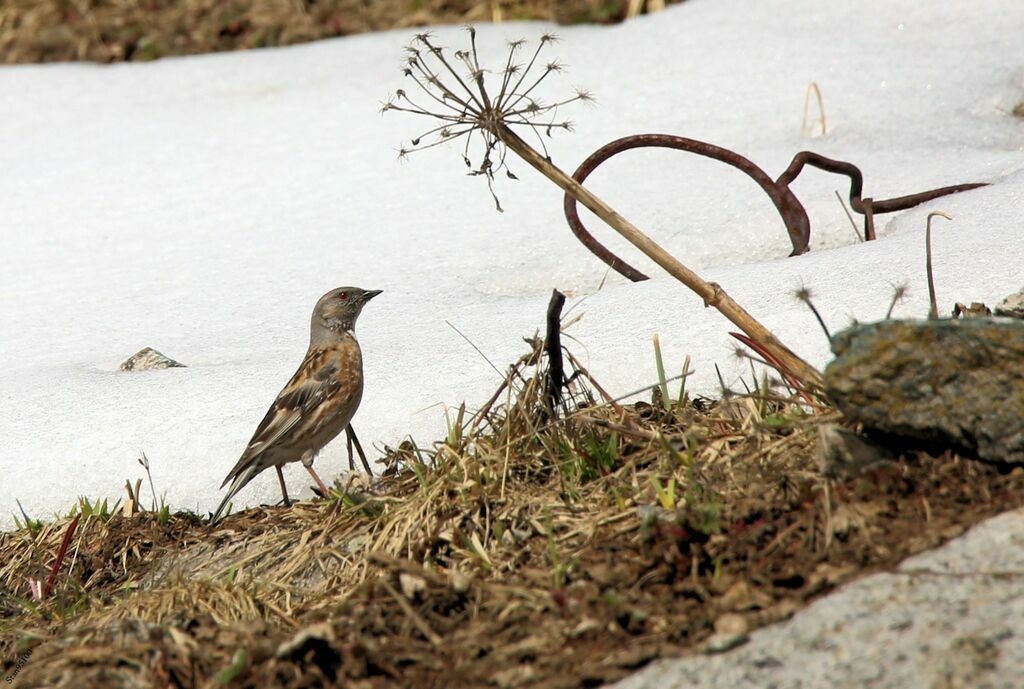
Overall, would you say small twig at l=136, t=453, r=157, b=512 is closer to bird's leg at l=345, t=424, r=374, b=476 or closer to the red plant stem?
the red plant stem

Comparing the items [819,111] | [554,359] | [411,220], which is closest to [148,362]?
[411,220]

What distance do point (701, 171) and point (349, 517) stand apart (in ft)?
12.4

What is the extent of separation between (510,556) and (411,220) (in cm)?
382

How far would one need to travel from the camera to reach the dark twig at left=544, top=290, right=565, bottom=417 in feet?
14.1

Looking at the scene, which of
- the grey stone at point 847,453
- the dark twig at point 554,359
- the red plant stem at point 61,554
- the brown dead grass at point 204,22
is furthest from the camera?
the brown dead grass at point 204,22

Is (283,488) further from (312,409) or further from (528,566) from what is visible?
(528,566)

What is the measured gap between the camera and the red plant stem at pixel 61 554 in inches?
181

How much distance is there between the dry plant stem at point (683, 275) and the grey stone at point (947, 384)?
1.56ft

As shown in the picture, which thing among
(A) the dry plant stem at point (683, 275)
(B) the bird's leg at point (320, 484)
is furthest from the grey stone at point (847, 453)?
(B) the bird's leg at point (320, 484)

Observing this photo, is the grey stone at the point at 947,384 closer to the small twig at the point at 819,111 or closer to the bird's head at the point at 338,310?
the bird's head at the point at 338,310

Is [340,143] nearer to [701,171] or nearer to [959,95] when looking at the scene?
[701,171]

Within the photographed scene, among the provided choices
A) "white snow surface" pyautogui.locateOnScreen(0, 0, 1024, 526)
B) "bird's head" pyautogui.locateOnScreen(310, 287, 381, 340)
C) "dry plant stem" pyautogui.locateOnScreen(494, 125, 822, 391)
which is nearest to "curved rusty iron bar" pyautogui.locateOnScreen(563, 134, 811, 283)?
"white snow surface" pyautogui.locateOnScreen(0, 0, 1024, 526)

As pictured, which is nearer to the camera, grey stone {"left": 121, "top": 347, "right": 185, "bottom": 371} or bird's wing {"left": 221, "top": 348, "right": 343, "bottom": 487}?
bird's wing {"left": 221, "top": 348, "right": 343, "bottom": 487}

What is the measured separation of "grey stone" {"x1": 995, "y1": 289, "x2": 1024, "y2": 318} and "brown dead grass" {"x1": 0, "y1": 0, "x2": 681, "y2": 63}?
639cm
